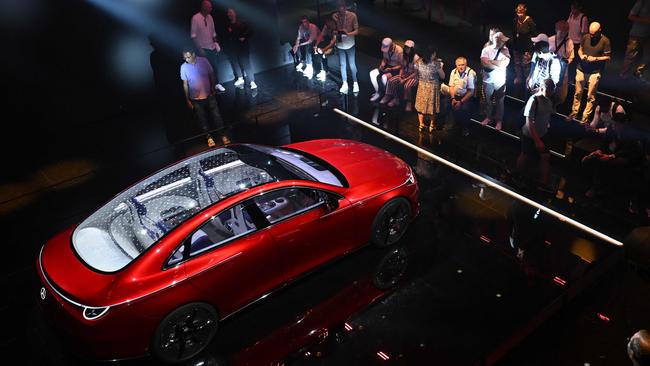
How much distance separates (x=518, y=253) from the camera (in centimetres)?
661

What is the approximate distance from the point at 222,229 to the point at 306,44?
22.9ft

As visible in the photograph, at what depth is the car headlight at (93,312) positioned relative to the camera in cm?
479

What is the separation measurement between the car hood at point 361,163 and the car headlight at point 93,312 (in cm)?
284

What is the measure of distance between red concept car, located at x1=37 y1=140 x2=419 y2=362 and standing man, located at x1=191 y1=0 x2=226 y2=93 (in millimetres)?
5133

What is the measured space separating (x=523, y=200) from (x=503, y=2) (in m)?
7.15

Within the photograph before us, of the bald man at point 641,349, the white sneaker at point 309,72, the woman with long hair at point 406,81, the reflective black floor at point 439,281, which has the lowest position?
the reflective black floor at point 439,281

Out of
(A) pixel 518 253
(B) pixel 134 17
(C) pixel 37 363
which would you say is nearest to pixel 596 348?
(A) pixel 518 253

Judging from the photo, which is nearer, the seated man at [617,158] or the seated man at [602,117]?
the seated man at [617,158]

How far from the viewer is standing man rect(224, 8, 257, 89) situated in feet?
36.5

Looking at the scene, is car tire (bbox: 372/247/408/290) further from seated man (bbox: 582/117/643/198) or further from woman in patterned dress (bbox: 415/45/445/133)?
woman in patterned dress (bbox: 415/45/445/133)

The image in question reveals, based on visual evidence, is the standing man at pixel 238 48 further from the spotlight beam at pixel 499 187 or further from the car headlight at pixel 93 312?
the car headlight at pixel 93 312

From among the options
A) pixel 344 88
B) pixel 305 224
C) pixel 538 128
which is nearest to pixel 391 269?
pixel 305 224

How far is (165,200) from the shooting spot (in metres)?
5.61

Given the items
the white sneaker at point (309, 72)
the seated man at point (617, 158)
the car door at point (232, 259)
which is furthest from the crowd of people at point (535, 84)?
the car door at point (232, 259)
